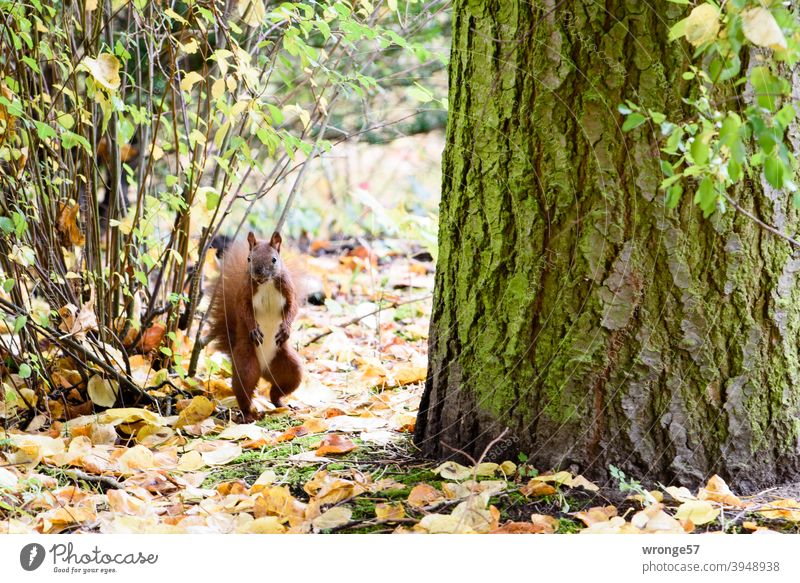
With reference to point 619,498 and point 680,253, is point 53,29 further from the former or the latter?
point 619,498

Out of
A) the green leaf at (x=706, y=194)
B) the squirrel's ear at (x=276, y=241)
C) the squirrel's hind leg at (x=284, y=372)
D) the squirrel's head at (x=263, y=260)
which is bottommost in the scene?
the squirrel's hind leg at (x=284, y=372)

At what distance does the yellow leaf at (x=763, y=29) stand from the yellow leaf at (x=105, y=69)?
1.52 meters

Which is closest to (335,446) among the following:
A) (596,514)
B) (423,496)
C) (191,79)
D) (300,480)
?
(300,480)

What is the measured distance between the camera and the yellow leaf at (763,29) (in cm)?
147

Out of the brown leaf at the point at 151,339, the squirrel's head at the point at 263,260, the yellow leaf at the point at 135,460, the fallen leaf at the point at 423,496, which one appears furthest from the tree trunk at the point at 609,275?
the brown leaf at the point at 151,339

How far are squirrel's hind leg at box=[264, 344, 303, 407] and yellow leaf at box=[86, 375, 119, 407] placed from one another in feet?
1.71

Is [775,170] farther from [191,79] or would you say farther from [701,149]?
[191,79]

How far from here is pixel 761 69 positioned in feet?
5.45

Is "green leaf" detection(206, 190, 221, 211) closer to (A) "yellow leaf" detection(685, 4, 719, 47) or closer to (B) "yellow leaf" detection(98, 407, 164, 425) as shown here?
(B) "yellow leaf" detection(98, 407, 164, 425)

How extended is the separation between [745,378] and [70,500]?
1.67m

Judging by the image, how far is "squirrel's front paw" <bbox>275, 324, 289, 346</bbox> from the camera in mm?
3043

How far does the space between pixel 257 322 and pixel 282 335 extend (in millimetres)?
123

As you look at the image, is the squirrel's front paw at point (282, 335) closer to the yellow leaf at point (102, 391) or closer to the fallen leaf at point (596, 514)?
the yellow leaf at point (102, 391)
